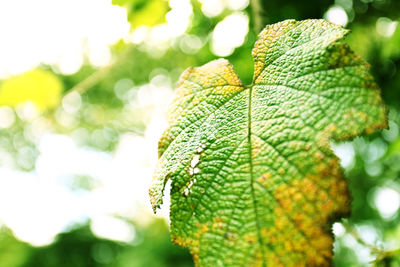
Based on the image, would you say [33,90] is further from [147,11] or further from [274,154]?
[274,154]

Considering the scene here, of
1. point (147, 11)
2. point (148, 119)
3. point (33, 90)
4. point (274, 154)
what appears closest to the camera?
point (274, 154)

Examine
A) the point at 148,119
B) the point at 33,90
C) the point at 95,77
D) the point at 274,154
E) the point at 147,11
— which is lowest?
the point at 274,154

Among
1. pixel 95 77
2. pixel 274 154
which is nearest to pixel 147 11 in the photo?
pixel 95 77

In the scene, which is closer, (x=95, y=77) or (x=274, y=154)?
(x=274, y=154)

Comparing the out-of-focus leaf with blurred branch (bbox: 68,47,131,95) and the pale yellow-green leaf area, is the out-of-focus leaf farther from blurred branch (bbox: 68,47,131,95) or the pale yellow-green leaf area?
the pale yellow-green leaf area

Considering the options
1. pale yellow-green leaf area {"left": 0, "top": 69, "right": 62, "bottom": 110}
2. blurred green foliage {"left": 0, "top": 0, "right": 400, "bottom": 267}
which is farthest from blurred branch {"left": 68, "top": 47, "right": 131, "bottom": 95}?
pale yellow-green leaf area {"left": 0, "top": 69, "right": 62, "bottom": 110}

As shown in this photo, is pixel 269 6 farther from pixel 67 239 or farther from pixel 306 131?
pixel 67 239
